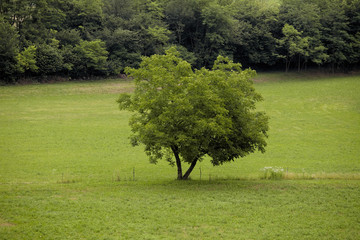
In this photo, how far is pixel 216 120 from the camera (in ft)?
85.6

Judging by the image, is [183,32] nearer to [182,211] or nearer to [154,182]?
[154,182]

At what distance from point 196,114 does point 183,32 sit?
7443 cm

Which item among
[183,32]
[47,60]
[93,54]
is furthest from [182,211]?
[183,32]

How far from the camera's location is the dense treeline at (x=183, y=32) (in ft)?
251

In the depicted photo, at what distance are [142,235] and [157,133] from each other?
28.9ft

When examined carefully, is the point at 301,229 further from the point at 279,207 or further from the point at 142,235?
the point at 142,235

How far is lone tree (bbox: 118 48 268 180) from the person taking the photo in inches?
1029

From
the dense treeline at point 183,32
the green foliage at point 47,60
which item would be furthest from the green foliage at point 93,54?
the green foliage at point 47,60

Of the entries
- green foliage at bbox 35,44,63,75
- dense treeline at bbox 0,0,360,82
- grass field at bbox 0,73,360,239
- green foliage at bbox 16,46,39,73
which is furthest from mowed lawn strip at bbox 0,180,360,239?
dense treeline at bbox 0,0,360,82

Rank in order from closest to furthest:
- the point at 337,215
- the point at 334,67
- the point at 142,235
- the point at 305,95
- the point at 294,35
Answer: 1. the point at 142,235
2. the point at 337,215
3. the point at 305,95
4. the point at 294,35
5. the point at 334,67

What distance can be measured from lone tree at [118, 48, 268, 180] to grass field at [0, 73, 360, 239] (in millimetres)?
3331

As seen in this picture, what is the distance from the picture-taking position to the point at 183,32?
96.9 metres

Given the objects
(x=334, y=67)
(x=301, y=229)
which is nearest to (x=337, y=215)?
(x=301, y=229)

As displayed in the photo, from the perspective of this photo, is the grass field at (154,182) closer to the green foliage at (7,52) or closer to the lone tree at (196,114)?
the lone tree at (196,114)
